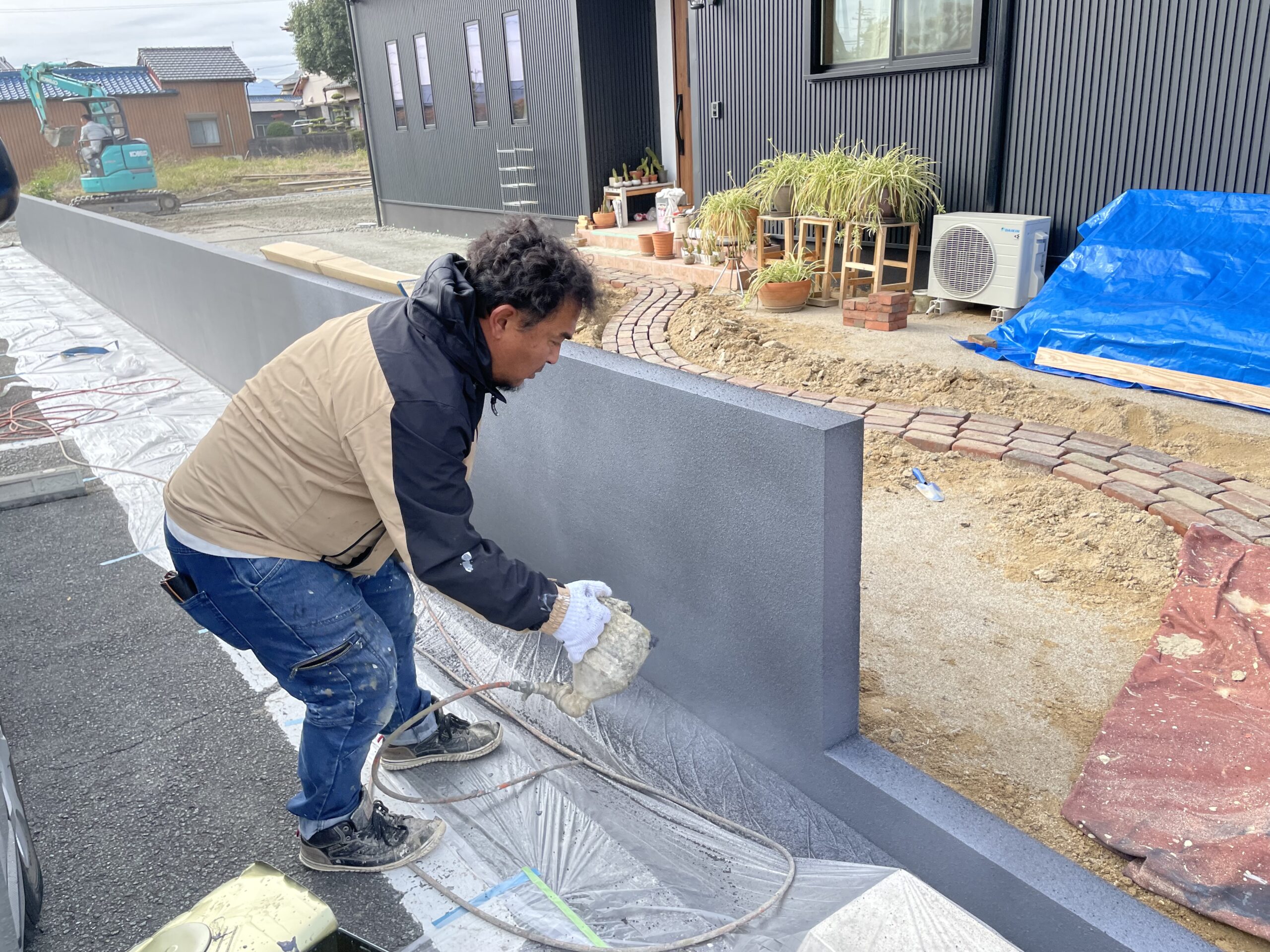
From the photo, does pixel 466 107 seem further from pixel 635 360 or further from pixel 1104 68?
pixel 635 360

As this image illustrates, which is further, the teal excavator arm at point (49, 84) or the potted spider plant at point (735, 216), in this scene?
the teal excavator arm at point (49, 84)

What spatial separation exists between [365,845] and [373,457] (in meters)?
1.14

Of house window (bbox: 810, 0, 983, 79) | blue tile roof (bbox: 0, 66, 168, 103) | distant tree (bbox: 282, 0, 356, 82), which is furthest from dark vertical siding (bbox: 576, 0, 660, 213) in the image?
distant tree (bbox: 282, 0, 356, 82)

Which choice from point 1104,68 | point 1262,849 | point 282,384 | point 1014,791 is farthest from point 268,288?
point 1104,68

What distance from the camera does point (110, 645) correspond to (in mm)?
3551

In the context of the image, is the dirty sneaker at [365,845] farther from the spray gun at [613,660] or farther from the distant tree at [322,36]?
the distant tree at [322,36]

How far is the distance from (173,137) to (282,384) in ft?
185

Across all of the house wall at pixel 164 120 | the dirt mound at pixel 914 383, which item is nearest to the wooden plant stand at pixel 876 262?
the dirt mound at pixel 914 383

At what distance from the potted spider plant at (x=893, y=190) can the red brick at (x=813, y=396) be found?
235 cm

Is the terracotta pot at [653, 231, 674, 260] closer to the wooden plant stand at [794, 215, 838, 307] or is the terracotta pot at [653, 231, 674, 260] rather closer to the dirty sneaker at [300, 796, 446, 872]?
the wooden plant stand at [794, 215, 838, 307]

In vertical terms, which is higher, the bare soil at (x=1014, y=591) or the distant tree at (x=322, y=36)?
the distant tree at (x=322, y=36)

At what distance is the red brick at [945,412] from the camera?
490cm

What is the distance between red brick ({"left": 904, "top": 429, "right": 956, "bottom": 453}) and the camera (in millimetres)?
4594

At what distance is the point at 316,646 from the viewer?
2113 mm
